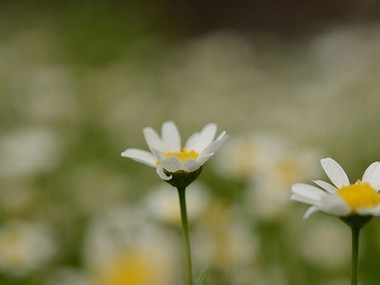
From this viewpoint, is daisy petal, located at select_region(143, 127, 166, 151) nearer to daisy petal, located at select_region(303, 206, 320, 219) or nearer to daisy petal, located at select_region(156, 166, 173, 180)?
daisy petal, located at select_region(156, 166, 173, 180)

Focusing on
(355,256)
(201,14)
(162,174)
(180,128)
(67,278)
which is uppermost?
Answer: (201,14)

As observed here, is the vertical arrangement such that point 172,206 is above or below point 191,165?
below

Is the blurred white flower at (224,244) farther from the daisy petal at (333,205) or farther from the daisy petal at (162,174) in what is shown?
the daisy petal at (333,205)

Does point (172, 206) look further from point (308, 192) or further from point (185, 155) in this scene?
point (308, 192)

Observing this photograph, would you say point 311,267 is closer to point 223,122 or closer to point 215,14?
point 223,122

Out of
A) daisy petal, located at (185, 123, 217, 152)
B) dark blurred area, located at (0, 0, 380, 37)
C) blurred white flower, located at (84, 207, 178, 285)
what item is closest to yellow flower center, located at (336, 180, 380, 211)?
daisy petal, located at (185, 123, 217, 152)

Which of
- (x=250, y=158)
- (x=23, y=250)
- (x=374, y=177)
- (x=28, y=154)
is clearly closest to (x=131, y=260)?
(x=374, y=177)
